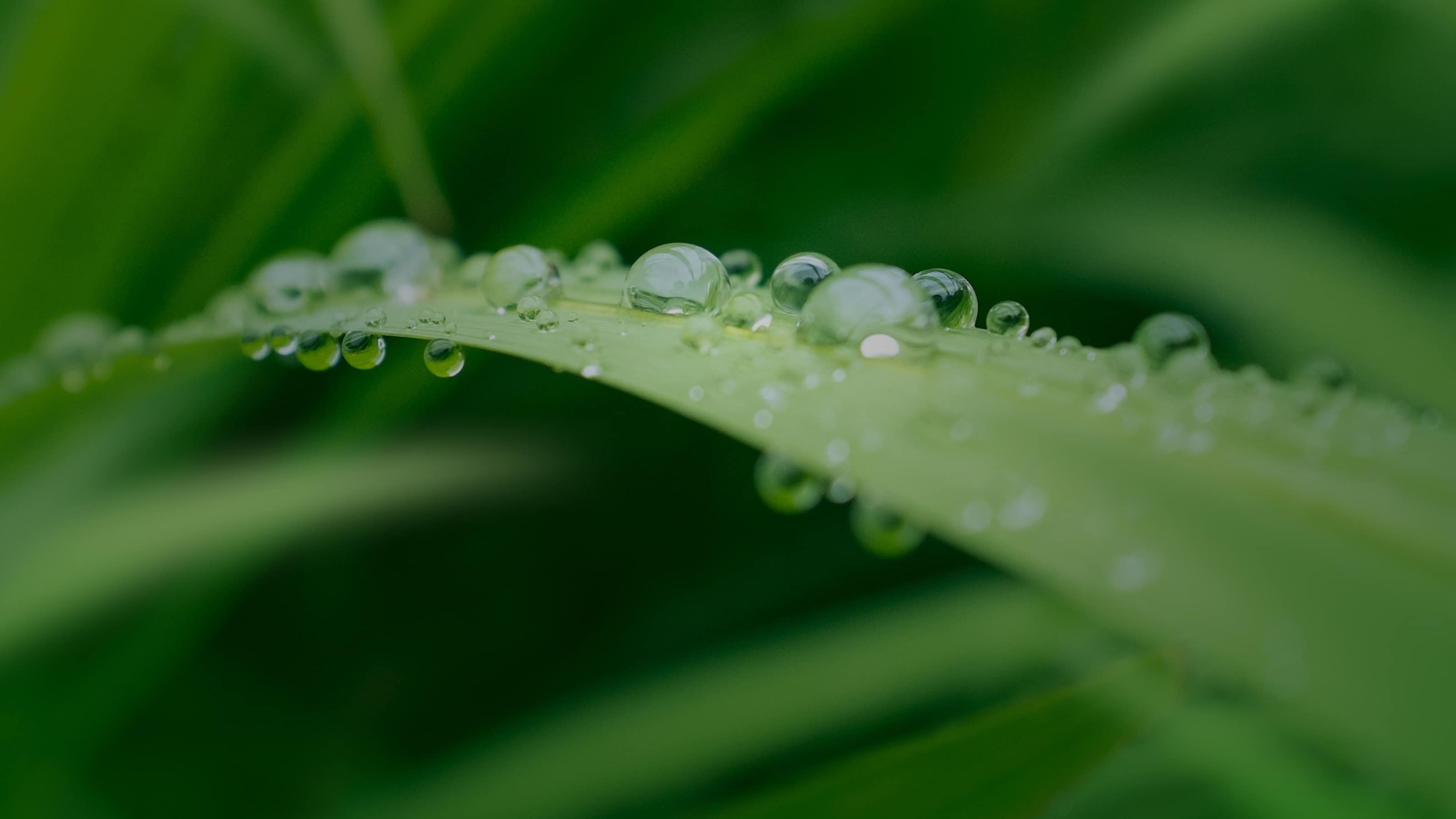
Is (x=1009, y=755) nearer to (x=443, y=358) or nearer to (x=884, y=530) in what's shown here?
(x=884, y=530)

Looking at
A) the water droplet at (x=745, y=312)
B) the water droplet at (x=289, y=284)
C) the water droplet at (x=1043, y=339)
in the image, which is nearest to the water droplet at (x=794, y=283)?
the water droplet at (x=745, y=312)

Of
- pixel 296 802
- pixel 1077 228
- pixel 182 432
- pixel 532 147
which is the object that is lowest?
pixel 296 802

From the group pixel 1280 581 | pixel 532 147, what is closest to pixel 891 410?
pixel 1280 581

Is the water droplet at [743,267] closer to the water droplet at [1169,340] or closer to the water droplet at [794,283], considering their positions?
the water droplet at [794,283]

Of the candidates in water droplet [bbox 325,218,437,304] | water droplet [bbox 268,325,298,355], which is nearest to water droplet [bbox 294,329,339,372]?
water droplet [bbox 268,325,298,355]

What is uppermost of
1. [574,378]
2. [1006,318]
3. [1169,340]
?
[574,378]

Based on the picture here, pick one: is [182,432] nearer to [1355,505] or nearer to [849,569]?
[849,569]

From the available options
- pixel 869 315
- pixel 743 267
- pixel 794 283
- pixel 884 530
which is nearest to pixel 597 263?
pixel 743 267
